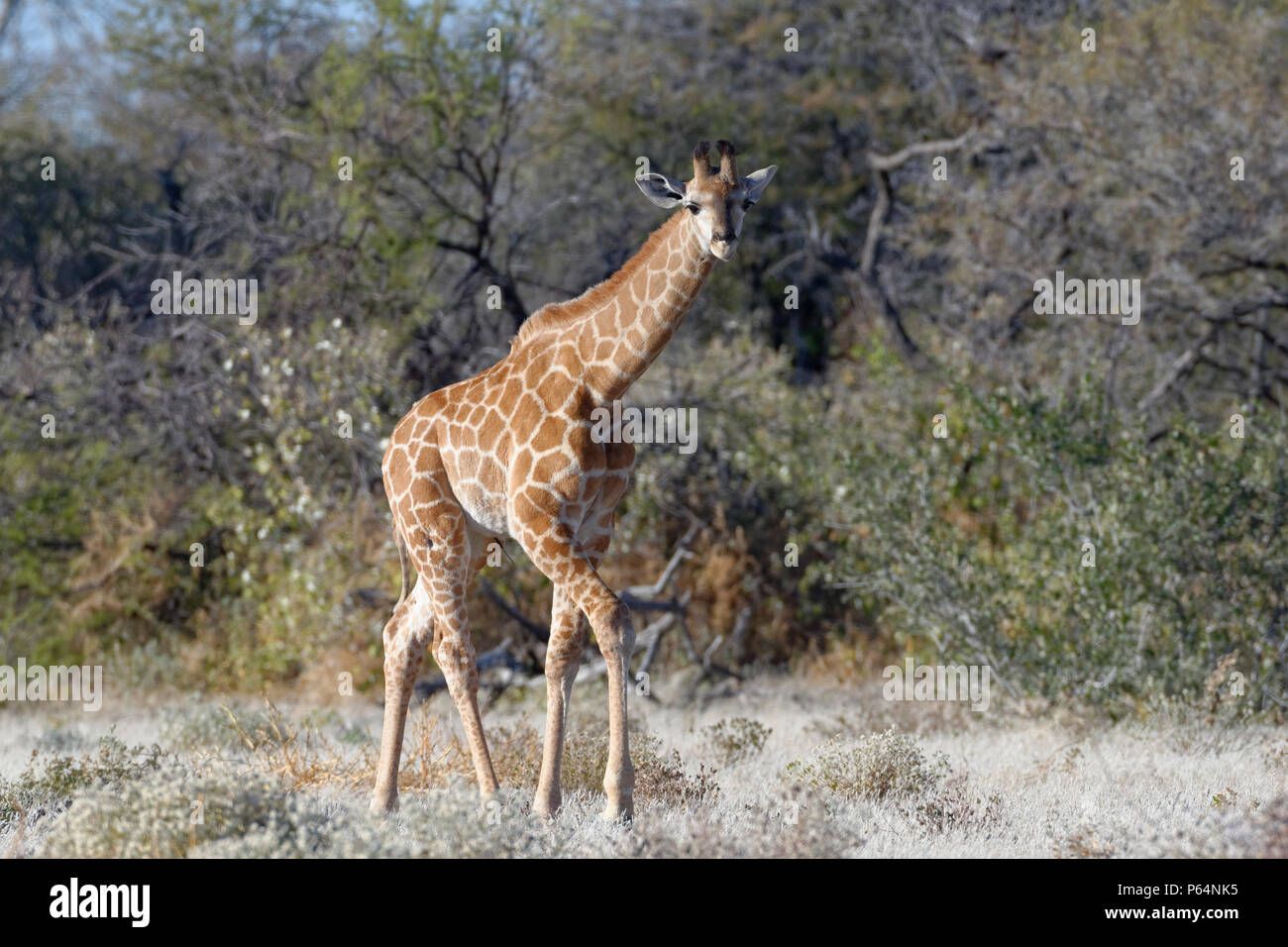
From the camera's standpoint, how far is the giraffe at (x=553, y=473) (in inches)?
253

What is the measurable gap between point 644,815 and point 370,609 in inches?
276

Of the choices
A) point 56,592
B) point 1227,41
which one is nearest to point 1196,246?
point 1227,41

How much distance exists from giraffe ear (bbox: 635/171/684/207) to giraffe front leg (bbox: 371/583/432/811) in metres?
2.59

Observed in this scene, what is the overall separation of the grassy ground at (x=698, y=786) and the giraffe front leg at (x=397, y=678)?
0.23 meters

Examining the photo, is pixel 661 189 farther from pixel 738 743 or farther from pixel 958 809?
pixel 738 743

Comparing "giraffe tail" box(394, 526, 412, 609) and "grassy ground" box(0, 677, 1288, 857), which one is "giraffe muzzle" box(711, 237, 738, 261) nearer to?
"giraffe tail" box(394, 526, 412, 609)

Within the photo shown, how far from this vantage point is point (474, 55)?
50.1 feet

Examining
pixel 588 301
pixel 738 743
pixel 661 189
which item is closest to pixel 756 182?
pixel 661 189

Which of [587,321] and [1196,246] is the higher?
[1196,246]

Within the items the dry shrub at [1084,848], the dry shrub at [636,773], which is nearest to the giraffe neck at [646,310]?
the dry shrub at [636,773]

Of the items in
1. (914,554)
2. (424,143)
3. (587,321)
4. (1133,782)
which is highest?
(424,143)

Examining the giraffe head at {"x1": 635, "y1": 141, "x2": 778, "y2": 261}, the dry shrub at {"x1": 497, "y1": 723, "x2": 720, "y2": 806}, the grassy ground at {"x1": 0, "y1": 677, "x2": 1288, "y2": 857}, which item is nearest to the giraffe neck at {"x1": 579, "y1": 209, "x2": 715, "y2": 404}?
the giraffe head at {"x1": 635, "y1": 141, "x2": 778, "y2": 261}
